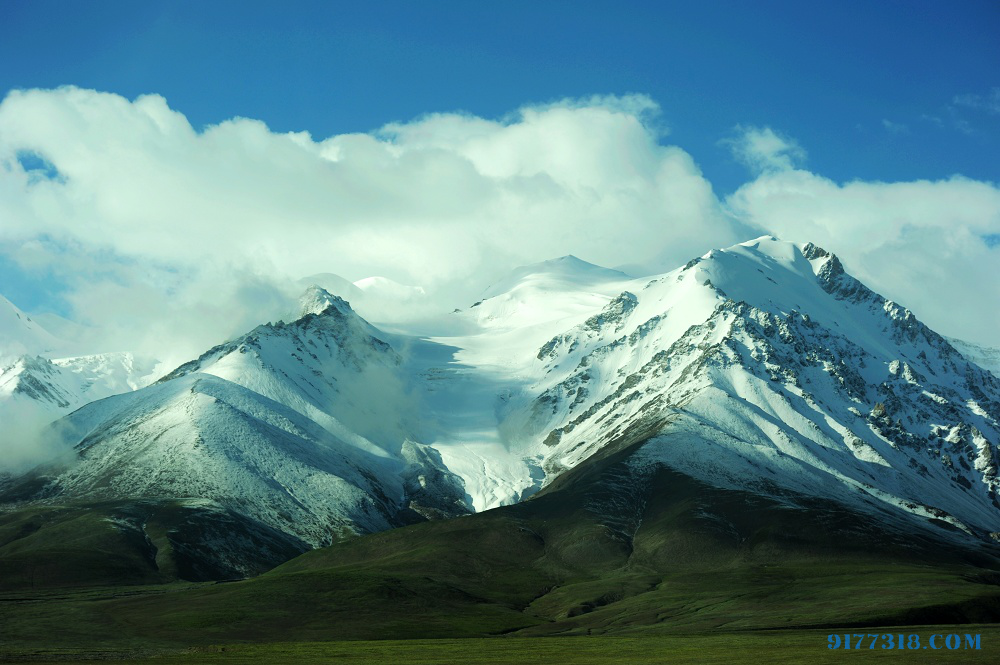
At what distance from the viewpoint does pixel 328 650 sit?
17825 centimetres

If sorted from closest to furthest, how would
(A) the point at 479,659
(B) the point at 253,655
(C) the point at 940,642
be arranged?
(C) the point at 940,642, (A) the point at 479,659, (B) the point at 253,655

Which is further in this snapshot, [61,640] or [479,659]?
[61,640]

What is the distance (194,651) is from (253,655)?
18818mm

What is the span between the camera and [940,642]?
465ft

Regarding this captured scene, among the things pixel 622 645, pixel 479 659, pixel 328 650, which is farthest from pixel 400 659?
pixel 622 645

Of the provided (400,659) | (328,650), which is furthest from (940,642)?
(328,650)

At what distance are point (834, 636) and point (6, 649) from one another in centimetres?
13019

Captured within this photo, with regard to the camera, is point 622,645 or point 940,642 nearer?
point 940,642

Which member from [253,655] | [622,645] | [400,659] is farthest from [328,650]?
[622,645]

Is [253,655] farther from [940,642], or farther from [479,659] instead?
[940,642]

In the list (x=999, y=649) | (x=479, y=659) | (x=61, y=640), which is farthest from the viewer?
(x=61, y=640)

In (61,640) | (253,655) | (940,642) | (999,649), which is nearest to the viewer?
(999,649)

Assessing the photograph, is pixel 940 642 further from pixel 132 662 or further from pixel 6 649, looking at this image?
pixel 6 649

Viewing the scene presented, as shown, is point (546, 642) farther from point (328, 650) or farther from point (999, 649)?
point (999, 649)
